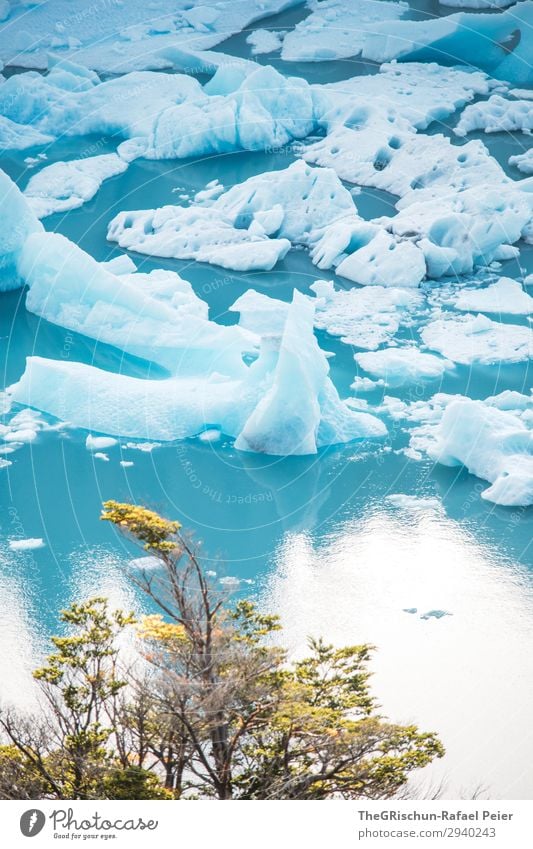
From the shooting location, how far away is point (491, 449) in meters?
9.74

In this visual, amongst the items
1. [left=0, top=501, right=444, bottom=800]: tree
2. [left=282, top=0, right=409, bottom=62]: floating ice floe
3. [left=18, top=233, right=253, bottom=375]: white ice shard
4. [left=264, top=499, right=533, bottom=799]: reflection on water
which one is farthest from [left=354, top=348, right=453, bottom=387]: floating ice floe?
[left=282, top=0, right=409, bottom=62]: floating ice floe

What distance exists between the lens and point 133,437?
10523 mm

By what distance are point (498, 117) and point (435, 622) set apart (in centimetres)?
1002

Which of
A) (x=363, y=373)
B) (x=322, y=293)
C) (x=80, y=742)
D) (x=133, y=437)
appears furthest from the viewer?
(x=322, y=293)

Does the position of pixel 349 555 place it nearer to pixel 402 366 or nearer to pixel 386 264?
pixel 402 366

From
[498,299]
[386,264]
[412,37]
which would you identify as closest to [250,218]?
[386,264]

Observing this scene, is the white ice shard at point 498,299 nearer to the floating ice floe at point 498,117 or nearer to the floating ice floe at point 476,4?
the floating ice floe at point 498,117

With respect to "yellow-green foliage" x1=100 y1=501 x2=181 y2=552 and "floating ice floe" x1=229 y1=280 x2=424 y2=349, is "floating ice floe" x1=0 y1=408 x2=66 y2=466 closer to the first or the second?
"floating ice floe" x1=229 y1=280 x2=424 y2=349

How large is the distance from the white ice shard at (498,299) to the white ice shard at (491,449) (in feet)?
9.30

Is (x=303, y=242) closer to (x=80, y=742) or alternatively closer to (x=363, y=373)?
(x=363, y=373)

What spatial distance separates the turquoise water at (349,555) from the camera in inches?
301

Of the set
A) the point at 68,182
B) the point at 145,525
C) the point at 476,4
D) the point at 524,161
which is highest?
the point at 476,4
